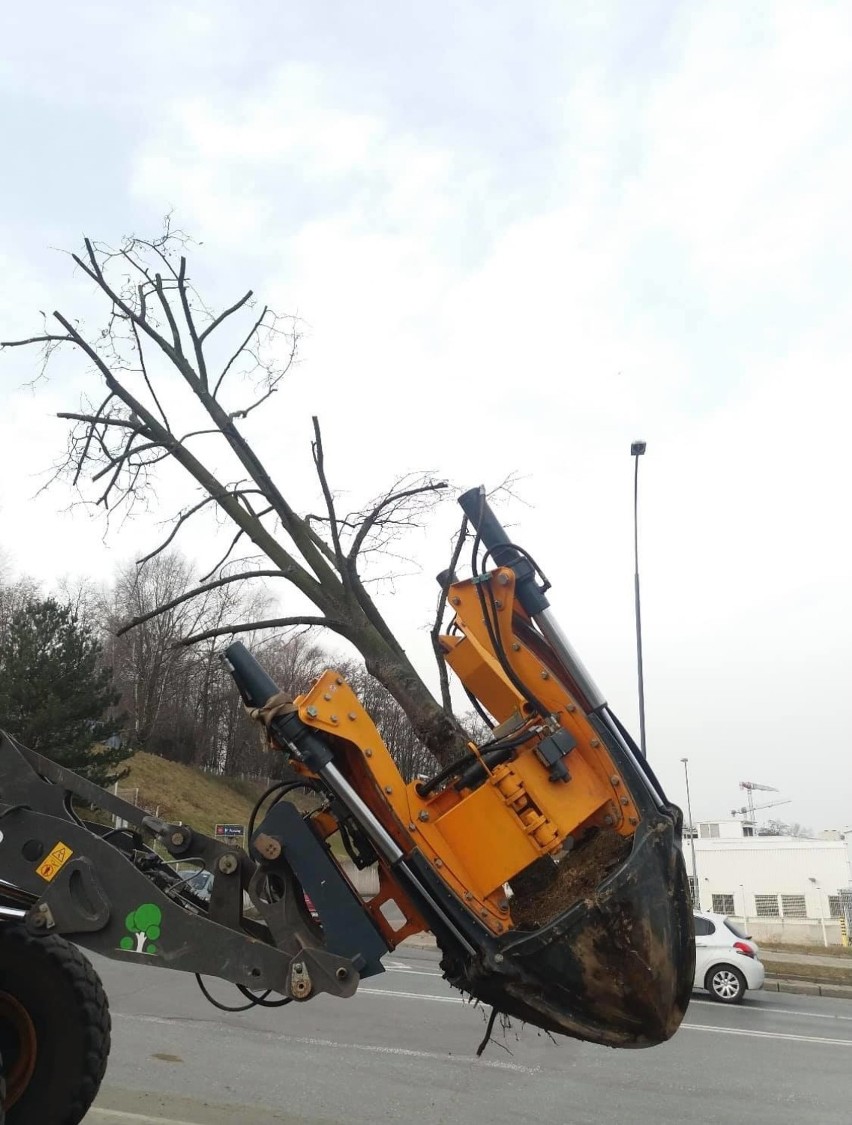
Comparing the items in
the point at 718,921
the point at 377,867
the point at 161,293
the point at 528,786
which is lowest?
the point at 718,921

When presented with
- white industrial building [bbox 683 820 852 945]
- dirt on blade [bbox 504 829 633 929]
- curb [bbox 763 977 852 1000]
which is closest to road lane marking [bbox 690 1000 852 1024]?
curb [bbox 763 977 852 1000]

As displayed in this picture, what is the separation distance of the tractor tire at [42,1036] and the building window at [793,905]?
39134 millimetres

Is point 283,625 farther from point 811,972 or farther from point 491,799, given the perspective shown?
point 811,972

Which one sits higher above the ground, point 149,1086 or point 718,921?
point 149,1086

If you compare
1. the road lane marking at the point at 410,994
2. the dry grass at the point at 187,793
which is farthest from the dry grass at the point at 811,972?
the dry grass at the point at 187,793

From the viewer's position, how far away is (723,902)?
3772cm

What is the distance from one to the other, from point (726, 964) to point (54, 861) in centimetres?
1126

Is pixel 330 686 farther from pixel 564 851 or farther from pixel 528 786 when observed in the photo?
pixel 564 851

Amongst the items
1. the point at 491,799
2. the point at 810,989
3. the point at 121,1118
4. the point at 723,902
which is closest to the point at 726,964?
the point at 810,989

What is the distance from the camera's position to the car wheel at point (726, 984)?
1191 cm

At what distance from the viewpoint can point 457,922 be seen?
3391mm

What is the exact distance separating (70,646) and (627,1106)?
84.8 ft

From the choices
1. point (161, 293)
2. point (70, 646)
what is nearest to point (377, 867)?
point (161, 293)

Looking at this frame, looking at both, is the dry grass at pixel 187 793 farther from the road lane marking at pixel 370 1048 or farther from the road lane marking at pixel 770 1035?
the road lane marking at pixel 370 1048
